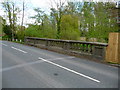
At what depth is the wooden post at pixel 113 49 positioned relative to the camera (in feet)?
29.7

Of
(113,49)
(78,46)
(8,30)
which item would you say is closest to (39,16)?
(8,30)

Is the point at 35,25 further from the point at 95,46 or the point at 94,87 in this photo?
the point at 94,87

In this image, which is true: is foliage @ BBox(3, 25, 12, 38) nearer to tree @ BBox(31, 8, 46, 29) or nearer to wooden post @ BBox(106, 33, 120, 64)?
tree @ BBox(31, 8, 46, 29)

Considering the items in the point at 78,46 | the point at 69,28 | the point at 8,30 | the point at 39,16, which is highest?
the point at 39,16

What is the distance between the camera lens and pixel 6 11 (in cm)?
4178

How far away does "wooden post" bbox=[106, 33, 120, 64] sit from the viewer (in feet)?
29.7

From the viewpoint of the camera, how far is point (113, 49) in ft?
30.2

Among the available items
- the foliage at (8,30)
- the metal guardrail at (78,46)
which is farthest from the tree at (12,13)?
the metal guardrail at (78,46)

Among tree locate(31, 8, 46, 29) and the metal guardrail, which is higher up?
tree locate(31, 8, 46, 29)

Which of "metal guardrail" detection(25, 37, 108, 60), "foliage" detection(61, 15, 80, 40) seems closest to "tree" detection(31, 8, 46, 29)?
"foliage" detection(61, 15, 80, 40)

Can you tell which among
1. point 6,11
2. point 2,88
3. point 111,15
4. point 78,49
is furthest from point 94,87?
point 6,11

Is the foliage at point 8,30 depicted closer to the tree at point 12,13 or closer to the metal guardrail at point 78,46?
the tree at point 12,13

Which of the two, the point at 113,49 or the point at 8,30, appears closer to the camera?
the point at 113,49

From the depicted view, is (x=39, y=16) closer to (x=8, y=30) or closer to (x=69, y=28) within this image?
(x=69, y=28)
